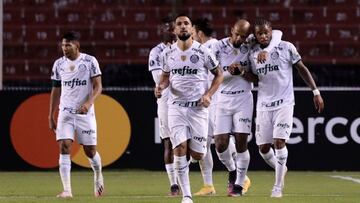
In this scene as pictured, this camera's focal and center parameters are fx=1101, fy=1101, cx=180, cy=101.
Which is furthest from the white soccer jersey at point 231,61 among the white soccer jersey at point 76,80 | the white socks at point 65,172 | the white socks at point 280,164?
the white socks at point 65,172

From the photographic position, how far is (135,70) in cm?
2314

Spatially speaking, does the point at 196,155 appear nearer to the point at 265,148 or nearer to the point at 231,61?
the point at 265,148

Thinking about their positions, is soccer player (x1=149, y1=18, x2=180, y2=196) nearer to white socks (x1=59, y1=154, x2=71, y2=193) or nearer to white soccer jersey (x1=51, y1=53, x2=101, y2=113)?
white soccer jersey (x1=51, y1=53, x2=101, y2=113)

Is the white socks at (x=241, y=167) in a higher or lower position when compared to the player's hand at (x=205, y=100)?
lower

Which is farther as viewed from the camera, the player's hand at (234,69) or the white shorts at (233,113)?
the white shorts at (233,113)

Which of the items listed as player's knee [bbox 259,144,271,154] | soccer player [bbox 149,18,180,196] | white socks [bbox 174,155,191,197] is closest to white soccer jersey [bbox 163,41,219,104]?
white socks [bbox 174,155,191,197]

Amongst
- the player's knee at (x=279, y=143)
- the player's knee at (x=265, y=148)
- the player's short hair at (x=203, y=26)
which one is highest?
the player's short hair at (x=203, y=26)

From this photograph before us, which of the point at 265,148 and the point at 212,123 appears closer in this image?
the point at 265,148

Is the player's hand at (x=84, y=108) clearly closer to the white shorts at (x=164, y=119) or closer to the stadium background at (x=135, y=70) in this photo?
the white shorts at (x=164, y=119)

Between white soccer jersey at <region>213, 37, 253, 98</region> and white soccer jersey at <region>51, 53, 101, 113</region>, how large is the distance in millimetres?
1635

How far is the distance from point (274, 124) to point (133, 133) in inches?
262

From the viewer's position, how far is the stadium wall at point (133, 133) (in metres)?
19.7

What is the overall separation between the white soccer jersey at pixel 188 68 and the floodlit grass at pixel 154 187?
1288 mm

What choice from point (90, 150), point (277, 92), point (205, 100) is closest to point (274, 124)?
point (277, 92)
